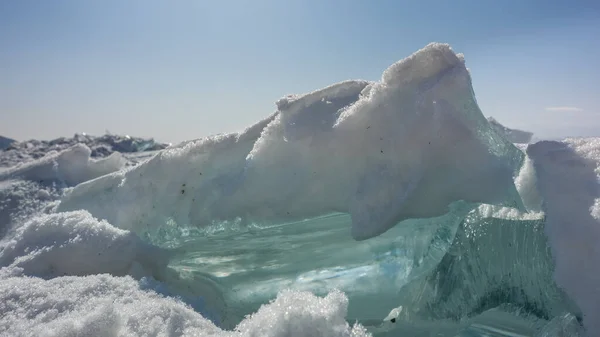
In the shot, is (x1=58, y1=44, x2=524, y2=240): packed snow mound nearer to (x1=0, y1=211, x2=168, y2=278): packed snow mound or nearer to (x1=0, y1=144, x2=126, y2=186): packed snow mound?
(x1=0, y1=211, x2=168, y2=278): packed snow mound

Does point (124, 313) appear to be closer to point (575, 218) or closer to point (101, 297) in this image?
point (101, 297)

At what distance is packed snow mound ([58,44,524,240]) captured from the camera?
1932mm

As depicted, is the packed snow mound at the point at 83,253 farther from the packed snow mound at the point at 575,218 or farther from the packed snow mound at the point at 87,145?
the packed snow mound at the point at 87,145

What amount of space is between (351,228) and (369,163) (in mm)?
299

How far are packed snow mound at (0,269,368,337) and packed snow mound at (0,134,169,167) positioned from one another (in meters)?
6.02

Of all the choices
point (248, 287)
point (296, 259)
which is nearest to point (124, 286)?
point (248, 287)

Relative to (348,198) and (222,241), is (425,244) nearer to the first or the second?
(348,198)

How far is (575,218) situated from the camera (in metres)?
1.72

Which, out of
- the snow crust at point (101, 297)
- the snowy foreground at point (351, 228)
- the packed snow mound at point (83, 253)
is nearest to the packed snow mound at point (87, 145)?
the packed snow mound at point (83, 253)

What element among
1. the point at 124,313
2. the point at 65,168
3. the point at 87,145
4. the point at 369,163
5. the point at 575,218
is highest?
the point at 87,145

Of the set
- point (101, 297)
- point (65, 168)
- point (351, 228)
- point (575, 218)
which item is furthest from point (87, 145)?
point (575, 218)

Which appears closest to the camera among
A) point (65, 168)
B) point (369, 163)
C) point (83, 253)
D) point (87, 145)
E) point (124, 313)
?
point (124, 313)

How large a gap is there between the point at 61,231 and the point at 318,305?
1.52 metres

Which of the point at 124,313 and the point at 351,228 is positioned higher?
the point at 351,228
